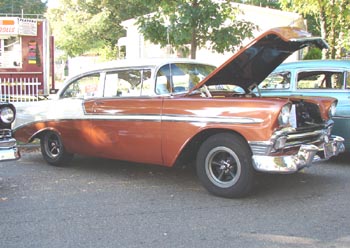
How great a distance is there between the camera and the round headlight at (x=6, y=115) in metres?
5.53

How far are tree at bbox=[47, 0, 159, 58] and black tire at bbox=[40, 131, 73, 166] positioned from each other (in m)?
26.3

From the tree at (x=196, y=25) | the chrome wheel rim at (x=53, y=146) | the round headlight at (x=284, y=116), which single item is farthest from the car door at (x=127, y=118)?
the tree at (x=196, y=25)

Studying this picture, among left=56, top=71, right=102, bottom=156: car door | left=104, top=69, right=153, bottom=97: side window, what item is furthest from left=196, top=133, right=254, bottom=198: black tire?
left=56, top=71, right=102, bottom=156: car door

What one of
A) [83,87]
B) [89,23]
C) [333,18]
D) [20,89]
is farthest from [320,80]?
[89,23]

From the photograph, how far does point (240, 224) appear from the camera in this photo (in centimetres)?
447

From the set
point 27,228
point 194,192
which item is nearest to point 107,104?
point 194,192

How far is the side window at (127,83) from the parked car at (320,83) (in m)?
2.68

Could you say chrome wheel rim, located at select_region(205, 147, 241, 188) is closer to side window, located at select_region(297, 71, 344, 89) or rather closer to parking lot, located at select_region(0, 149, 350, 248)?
parking lot, located at select_region(0, 149, 350, 248)

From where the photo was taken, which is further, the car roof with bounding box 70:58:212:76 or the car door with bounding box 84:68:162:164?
the car roof with bounding box 70:58:212:76

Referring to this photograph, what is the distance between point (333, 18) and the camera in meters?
12.9

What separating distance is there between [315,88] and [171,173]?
2809 mm

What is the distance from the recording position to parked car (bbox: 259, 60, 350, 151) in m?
6.95

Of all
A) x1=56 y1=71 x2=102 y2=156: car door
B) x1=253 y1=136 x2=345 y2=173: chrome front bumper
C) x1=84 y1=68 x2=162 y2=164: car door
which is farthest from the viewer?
x1=56 y1=71 x2=102 y2=156: car door

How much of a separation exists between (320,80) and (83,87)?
3.83 meters
